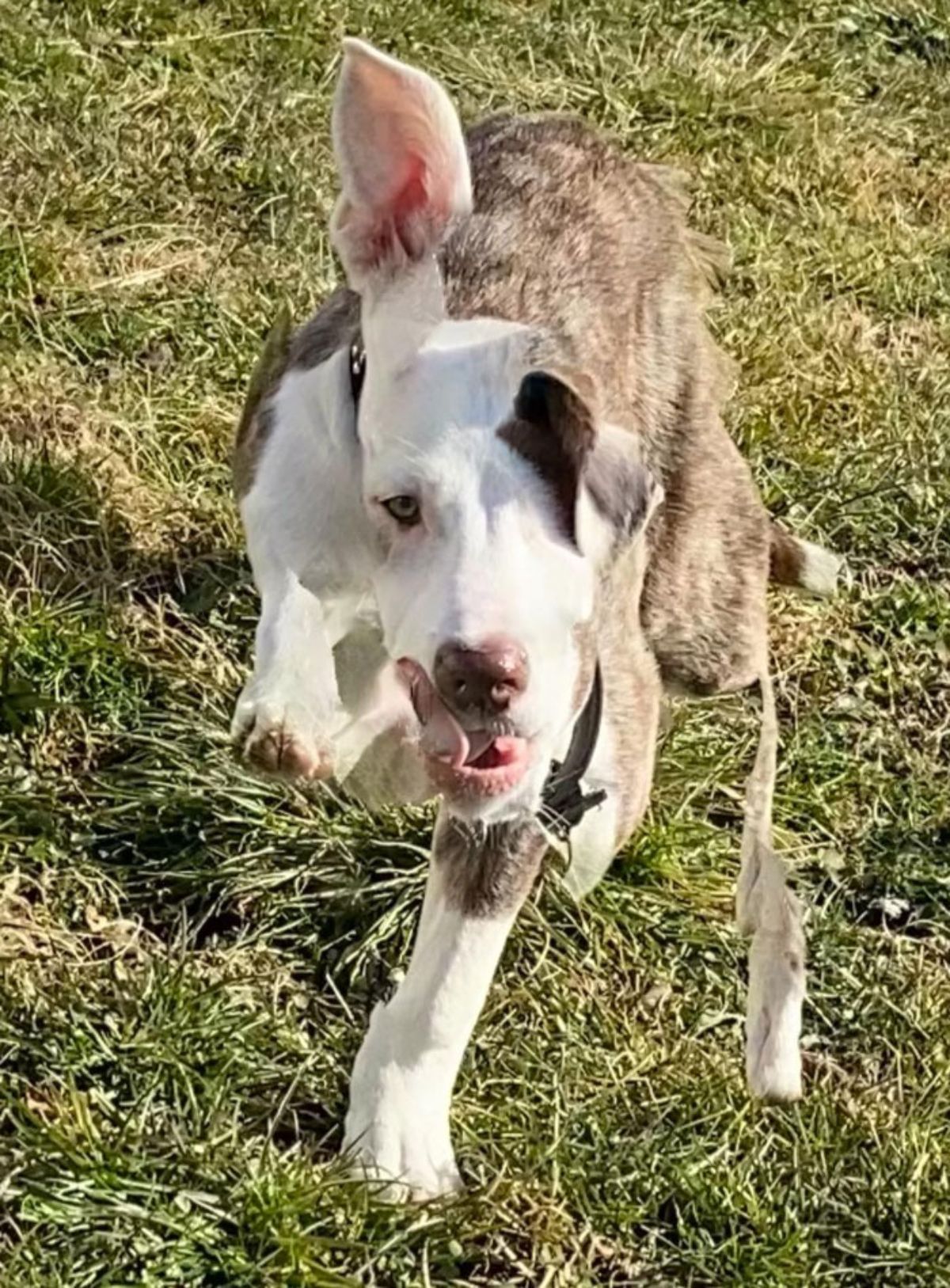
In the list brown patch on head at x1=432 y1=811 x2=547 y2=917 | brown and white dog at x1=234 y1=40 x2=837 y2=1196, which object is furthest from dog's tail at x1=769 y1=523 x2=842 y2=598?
brown patch on head at x1=432 y1=811 x2=547 y2=917

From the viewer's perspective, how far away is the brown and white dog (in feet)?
9.99

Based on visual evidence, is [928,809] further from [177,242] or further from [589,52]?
[589,52]

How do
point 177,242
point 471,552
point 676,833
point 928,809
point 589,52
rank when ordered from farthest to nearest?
point 589,52, point 177,242, point 928,809, point 676,833, point 471,552

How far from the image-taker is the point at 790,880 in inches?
174

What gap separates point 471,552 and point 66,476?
6.69 feet

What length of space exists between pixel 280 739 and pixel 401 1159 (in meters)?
0.80

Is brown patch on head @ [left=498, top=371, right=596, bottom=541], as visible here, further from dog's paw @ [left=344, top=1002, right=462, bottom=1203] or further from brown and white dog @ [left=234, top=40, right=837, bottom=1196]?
dog's paw @ [left=344, top=1002, right=462, bottom=1203]

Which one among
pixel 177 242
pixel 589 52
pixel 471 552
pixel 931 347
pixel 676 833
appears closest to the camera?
pixel 471 552

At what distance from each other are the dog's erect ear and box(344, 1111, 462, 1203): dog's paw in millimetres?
1451

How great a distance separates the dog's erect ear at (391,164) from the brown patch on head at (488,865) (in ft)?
3.17

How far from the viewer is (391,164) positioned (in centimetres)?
344

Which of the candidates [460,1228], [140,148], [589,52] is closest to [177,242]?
[140,148]

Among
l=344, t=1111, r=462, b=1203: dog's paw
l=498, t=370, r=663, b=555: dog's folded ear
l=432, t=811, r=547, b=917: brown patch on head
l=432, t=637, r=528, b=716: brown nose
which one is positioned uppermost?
l=498, t=370, r=663, b=555: dog's folded ear

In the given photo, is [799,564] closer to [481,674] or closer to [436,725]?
[436,725]
